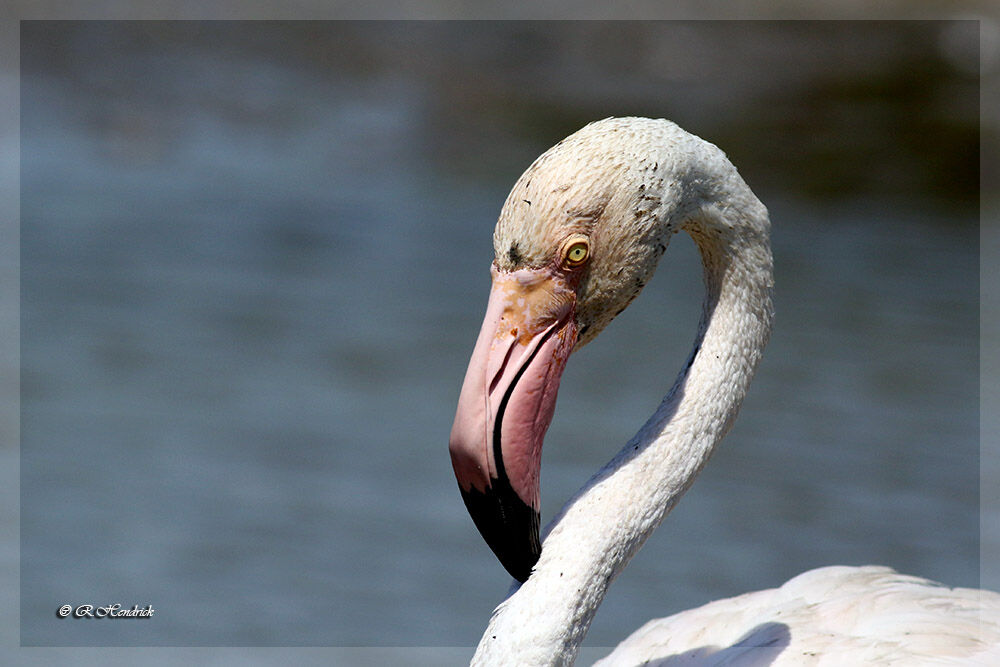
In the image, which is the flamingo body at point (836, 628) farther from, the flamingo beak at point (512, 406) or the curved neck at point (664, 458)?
the flamingo beak at point (512, 406)

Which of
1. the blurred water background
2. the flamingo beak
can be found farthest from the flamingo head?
the blurred water background

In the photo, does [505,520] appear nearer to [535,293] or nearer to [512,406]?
[512,406]

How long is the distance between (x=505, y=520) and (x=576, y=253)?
0.47 metres

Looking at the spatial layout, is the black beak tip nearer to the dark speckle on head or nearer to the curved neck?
the curved neck

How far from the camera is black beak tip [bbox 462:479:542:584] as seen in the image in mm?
1877

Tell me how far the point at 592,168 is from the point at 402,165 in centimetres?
846

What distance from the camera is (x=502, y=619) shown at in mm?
1987

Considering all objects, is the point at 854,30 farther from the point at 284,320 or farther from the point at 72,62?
the point at 72,62

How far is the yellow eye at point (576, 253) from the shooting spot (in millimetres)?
1934

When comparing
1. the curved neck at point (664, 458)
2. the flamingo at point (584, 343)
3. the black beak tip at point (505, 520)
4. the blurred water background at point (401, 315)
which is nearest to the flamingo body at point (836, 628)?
the flamingo at point (584, 343)

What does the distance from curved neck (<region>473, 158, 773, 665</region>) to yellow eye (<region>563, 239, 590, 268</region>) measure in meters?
0.19

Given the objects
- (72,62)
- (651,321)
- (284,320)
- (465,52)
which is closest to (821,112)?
(465,52)

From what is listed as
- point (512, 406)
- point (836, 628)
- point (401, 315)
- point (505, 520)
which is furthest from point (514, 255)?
point (401, 315)

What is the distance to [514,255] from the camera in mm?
1933
